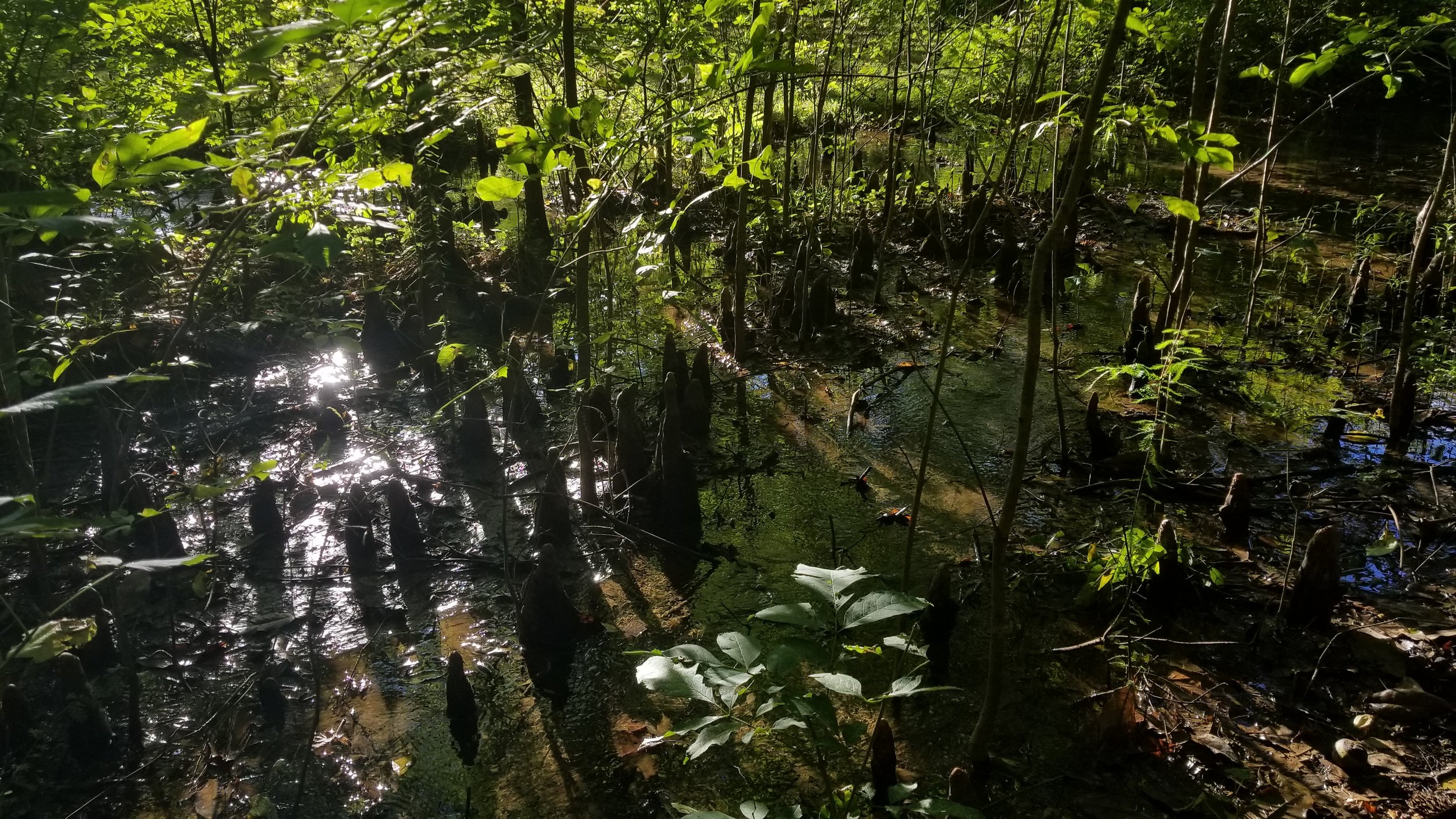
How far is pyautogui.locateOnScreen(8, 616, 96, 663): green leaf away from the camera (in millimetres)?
1483

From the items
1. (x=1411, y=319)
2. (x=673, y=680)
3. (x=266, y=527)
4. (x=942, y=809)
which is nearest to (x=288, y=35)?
(x=673, y=680)

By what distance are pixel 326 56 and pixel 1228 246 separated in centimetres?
881

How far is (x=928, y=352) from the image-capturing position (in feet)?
19.8

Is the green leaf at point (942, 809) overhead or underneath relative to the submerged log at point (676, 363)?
overhead

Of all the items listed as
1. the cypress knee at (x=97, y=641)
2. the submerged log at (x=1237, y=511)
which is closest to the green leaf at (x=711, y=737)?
the cypress knee at (x=97, y=641)

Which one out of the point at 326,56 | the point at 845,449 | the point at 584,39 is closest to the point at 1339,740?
the point at 845,449

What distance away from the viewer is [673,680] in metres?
1.19

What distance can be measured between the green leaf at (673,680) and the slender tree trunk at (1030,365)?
0.99 metres

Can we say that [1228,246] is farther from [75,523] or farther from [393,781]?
[75,523]

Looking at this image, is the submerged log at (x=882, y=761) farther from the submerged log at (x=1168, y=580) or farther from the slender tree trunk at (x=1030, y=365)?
the submerged log at (x=1168, y=580)

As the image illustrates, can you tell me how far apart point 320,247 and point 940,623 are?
269 cm

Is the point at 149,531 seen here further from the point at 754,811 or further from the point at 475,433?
the point at 754,811

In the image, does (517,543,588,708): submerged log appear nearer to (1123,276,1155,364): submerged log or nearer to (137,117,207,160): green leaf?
→ (137,117,207,160): green leaf

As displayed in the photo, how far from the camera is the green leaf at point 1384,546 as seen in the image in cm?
341
